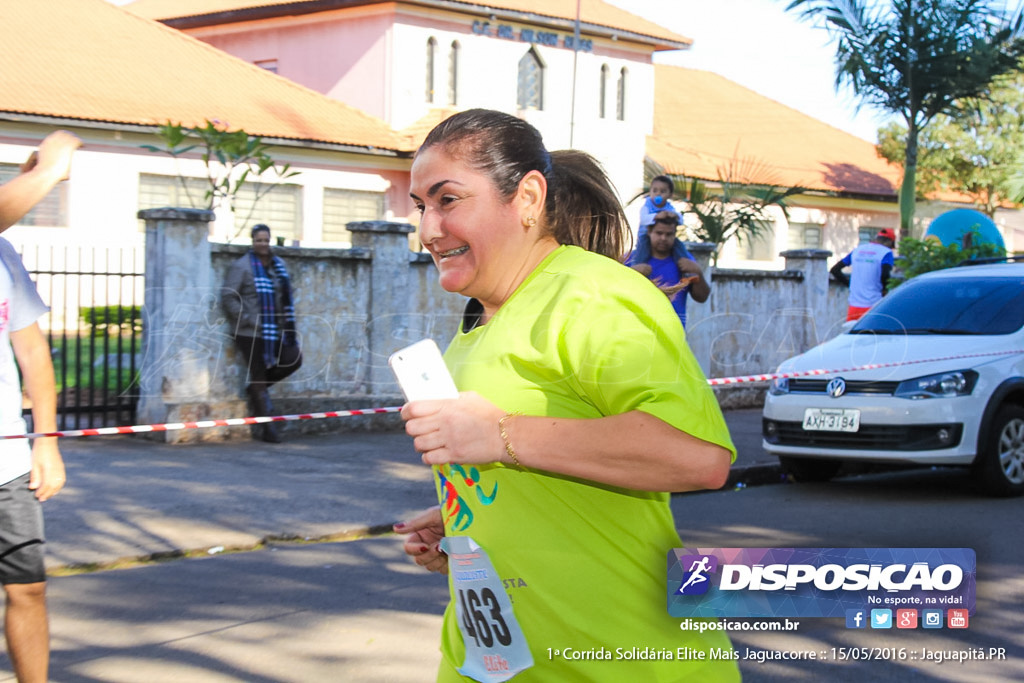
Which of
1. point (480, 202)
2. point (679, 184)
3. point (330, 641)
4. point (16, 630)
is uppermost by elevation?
point (679, 184)

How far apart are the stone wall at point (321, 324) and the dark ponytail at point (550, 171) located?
8.92 m

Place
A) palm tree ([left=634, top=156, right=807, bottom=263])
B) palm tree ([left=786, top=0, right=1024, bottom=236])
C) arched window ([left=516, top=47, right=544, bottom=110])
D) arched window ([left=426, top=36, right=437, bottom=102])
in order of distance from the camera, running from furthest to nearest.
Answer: arched window ([left=516, top=47, right=544, bottom=110]) → arched window ([left=426, top=36, right=437, bottom=102]) → palm tree ([left=786, top=0, right=1024, bottom=236]) → palm tree ([left=634, top=156, right=807, bottom=263])

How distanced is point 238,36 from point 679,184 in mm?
20005

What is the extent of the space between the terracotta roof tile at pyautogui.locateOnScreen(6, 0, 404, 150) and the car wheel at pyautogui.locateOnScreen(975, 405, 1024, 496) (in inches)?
713

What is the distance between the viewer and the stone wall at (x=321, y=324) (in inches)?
426

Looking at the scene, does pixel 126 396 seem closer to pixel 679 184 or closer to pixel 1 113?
pixel 679 184

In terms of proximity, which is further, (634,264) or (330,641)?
(634,264)

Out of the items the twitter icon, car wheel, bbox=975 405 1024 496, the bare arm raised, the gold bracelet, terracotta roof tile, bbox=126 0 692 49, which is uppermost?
terracotta roof tile, bbox=126 0 692 49

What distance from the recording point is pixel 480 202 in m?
2.18

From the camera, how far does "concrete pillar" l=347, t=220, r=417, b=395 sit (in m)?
12.3

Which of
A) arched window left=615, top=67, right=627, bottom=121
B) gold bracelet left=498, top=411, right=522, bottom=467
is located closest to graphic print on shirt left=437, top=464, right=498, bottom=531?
gold bracelet left=498, top=411, right=522, bottom=467

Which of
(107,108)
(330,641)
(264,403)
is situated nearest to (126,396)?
(264,403)

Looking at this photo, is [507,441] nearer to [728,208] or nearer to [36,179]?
[36,179]

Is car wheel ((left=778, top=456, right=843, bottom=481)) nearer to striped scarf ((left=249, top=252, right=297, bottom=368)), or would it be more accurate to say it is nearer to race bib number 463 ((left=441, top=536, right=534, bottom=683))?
striped scarf ((left=249, top=252, right=297, bottom=368))
